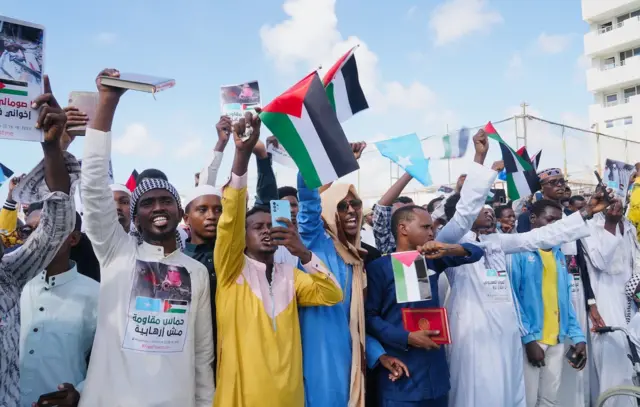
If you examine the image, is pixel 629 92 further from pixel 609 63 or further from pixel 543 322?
pixel 543 322

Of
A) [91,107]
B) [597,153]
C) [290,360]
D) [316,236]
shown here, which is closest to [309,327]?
[290,360]

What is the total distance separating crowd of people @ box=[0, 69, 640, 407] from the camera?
8.75 ft

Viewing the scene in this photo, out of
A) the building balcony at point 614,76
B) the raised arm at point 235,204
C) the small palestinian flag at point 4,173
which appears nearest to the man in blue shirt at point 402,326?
the raised arm at point 235,204

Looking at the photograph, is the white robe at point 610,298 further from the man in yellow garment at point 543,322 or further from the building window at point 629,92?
the building window at point 629,92

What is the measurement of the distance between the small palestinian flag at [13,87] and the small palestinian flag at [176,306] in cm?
118

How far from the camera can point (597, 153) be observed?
513 inches

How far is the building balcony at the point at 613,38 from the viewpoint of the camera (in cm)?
3769

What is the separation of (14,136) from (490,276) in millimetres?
3590

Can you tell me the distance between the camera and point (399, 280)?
152 inches

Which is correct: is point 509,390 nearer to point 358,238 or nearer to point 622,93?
point 358,238

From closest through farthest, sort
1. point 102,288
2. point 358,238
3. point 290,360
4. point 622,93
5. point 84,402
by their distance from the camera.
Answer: point 84,402 < point 102,288 < point 290,360 < point 358,238 < point 622,93

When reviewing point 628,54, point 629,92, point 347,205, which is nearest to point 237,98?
point 347,205

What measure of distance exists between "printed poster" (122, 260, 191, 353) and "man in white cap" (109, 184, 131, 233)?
1.70 metres

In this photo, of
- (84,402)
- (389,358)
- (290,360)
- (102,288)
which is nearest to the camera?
(84,402)
